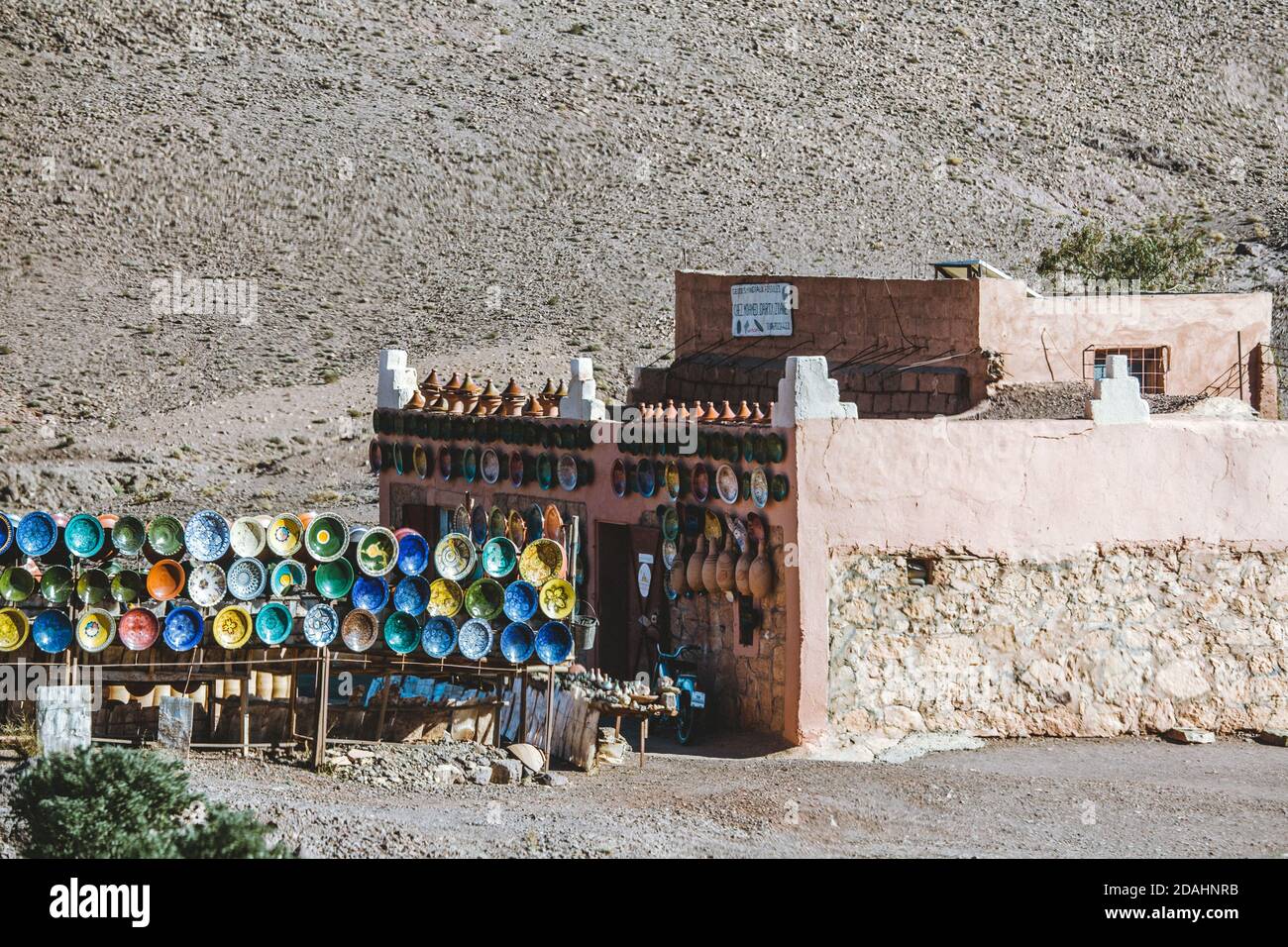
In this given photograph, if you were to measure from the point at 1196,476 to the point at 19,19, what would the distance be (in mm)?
53313

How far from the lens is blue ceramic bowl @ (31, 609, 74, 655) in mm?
17766

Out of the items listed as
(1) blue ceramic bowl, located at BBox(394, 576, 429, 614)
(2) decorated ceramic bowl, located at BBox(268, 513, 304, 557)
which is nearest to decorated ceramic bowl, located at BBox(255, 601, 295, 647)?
(2) decorated ceramic bowl, located at BBox(268, 513, 304, 557)

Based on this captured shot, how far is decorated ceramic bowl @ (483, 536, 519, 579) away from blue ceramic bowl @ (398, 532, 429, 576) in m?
0.69

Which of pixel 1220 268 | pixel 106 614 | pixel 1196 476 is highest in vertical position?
pixel 1220 268

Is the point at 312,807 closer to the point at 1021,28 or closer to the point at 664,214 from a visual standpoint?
the point at 664,214

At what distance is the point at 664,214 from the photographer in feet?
195

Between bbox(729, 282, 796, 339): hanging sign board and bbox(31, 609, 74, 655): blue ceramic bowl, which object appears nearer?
bbox(31, 609, 74, 655): blue ceramic bowl

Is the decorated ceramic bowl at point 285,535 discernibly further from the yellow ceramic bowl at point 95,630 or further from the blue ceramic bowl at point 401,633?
the yellow ceramic bowl at point 95,630

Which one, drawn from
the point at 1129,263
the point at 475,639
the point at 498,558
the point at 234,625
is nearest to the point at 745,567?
the point at 498,558

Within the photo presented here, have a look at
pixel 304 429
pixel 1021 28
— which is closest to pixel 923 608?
pixel 304 429

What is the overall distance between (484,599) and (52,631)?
3807 millimetres

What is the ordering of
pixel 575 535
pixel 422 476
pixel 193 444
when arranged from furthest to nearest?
pixel 193 444
pixel 422 476
pixel 575 535

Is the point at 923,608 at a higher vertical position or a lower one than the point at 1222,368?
lower

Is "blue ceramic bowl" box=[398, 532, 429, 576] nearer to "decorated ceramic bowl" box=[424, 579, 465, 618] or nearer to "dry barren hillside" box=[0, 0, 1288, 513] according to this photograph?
"decorated ceramic bowl" box=[424, 579, 465, 618]
